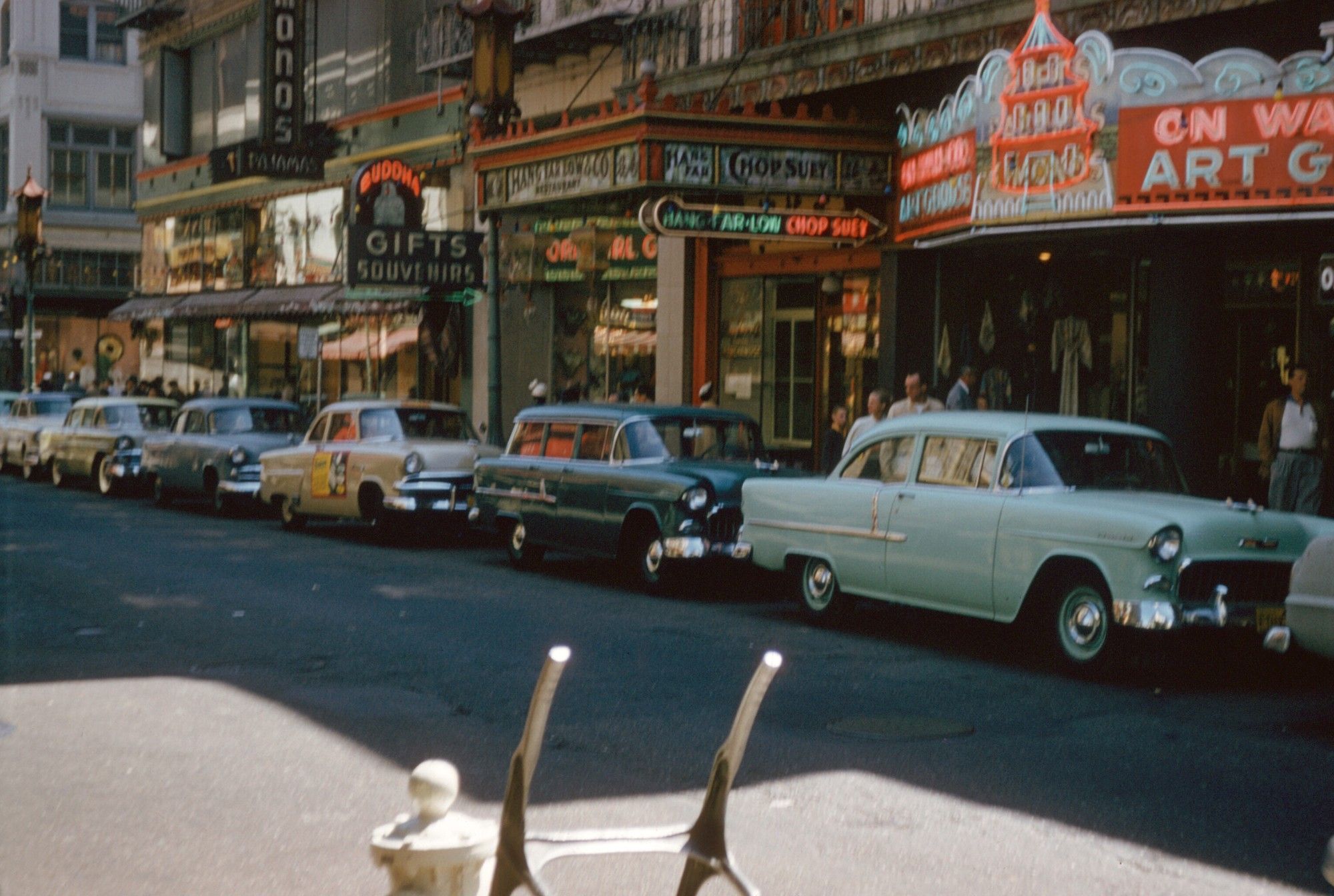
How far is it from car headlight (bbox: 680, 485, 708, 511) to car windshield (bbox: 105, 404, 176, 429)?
49.9 ft

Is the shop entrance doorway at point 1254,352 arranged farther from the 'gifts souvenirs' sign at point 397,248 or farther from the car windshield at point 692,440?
the 'gifts souvenirs' sign at point 397,248

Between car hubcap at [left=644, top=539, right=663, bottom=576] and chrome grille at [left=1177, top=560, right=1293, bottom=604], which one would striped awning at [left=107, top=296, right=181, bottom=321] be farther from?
chrome grille at [left=1177, top=560, right=1293, bottom=604]

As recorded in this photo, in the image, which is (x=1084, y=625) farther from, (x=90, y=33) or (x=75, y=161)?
(x=90, y=33)

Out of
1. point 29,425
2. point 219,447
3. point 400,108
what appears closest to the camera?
point 219,447

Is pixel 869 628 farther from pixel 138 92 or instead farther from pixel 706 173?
pixel 138 92

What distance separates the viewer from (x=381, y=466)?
1862 centimetres

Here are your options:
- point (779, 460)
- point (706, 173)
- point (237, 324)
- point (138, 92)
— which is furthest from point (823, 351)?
point (138, 92)

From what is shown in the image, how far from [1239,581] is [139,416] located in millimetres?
20667

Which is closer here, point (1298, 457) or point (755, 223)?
point (1298, 457)

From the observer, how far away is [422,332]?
3112 centimetres

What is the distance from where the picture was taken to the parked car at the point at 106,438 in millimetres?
25875

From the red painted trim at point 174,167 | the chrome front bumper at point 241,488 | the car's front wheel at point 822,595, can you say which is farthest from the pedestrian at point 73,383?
the car's front wheel at point 822,595

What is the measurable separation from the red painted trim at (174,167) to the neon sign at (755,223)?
24794mm

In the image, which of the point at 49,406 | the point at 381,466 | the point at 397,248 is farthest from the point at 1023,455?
the point at 49,406
